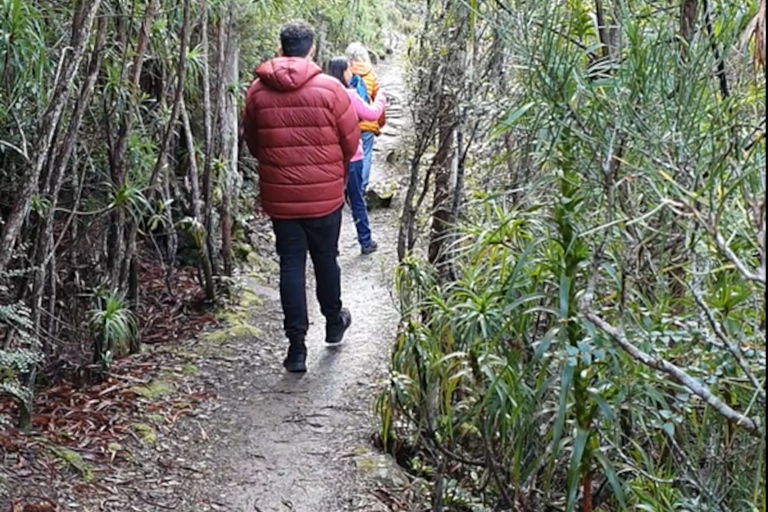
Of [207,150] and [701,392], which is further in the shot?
[207,150]

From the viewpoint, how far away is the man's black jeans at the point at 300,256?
5.00 meters

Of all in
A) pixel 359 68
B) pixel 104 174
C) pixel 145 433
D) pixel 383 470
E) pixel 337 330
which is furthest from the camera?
pixel 359 68

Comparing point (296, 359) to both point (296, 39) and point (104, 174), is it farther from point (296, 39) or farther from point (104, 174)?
point (296, 39)

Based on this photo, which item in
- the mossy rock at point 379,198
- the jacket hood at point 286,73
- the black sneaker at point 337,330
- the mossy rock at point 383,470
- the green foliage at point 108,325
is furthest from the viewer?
the mossy rock at point 379,198

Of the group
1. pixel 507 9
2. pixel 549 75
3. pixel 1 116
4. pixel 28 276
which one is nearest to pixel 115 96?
pixel 1 116

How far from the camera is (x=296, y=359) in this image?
5137mm

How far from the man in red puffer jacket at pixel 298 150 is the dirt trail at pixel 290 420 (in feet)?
1.03

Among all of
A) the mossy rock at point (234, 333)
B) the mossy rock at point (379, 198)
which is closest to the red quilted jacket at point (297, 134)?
the mossy rock at point (234, 333)

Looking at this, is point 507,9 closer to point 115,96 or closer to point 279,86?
point 279,86

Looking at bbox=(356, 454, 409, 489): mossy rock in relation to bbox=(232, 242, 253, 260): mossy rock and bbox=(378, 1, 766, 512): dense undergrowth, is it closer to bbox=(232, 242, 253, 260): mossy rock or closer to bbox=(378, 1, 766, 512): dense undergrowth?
bbox=(378, 1, 766, 512): dense undergrowth

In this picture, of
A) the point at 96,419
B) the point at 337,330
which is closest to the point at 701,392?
the point at 96,419

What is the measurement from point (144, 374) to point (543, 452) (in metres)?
2.62

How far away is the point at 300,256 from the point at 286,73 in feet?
3.38

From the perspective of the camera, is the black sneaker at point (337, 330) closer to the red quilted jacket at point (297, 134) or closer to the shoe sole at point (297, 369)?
the shoe sole at point (297, 369)
